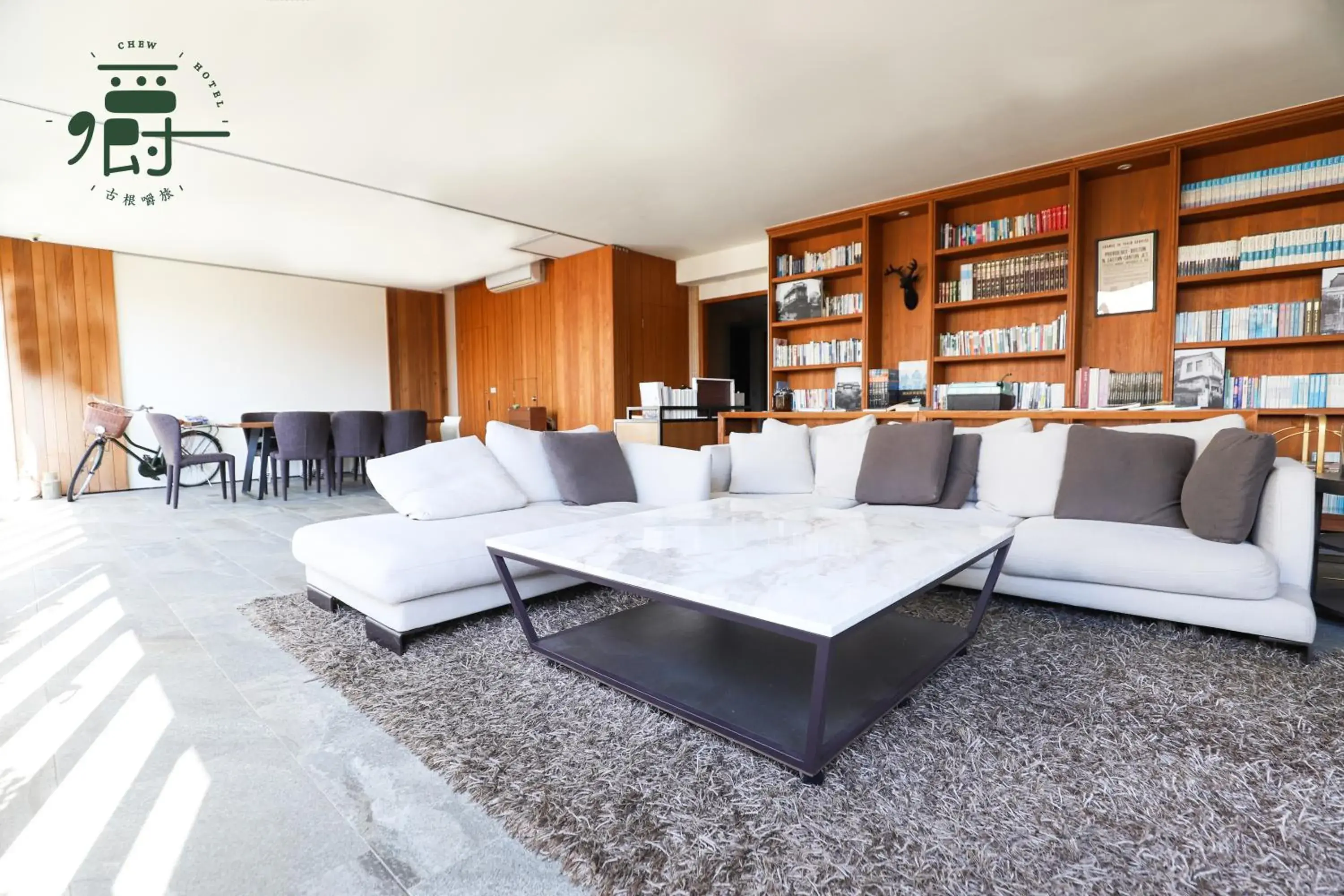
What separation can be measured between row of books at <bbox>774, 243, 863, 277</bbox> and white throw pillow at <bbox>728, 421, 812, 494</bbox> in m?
2.44

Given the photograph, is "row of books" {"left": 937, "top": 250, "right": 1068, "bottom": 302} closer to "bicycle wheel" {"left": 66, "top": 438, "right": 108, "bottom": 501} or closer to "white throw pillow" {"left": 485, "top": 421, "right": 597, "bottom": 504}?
"white throw pillow" {"left": 485, "top": 421, "right": 597, "bottom": 504}

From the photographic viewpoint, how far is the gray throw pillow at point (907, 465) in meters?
3.24

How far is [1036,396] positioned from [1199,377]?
38.0 inches

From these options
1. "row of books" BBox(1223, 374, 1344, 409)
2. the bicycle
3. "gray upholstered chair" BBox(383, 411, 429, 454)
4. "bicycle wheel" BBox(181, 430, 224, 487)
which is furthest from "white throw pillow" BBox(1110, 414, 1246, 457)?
"bicycle wheel" BBox(181, 430, 224, 487)

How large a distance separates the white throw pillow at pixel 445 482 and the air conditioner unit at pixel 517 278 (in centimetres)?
484

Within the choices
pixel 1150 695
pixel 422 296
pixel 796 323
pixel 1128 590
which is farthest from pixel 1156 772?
pixel 422 296

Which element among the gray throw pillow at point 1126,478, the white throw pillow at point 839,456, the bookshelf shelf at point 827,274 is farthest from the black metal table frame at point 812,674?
the bookshelf shelf at point 827,274

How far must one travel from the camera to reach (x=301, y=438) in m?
6.02

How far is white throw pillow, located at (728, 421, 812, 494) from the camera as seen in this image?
12.4 feet

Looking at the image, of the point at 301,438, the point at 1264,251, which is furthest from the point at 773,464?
the point at 301,438

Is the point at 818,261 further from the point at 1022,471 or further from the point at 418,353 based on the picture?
the point at 418,353

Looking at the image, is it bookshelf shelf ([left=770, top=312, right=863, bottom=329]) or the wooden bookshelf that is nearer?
the wooden bookshelf

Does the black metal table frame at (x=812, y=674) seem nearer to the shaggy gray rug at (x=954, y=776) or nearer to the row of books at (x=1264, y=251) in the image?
the shaggy gray rug at (x=954, y=776)

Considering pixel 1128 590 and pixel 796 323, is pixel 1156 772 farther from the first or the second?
pixel 796 323
